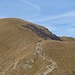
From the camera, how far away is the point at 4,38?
319ft

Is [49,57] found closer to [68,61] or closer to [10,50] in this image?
[68,61]

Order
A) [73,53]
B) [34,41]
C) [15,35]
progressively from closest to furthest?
[73,53] → [34,41] → [15,35]

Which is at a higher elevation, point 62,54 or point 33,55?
point 62,54

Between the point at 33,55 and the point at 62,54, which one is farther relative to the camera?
the point at 33,55

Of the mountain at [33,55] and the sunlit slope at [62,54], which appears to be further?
the mountain at [33,55]

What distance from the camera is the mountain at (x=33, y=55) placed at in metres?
65.7

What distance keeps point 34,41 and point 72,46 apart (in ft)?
46.1

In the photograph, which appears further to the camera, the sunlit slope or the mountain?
the mountain

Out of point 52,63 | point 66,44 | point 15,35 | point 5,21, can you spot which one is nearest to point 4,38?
point 15,35

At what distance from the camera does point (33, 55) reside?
7300 centimetres

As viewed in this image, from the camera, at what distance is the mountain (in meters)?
65.7

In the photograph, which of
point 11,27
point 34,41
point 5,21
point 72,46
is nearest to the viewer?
point 72,46

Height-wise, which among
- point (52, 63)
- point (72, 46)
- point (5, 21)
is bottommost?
point (52, 63)

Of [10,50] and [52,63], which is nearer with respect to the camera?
[52,63]
